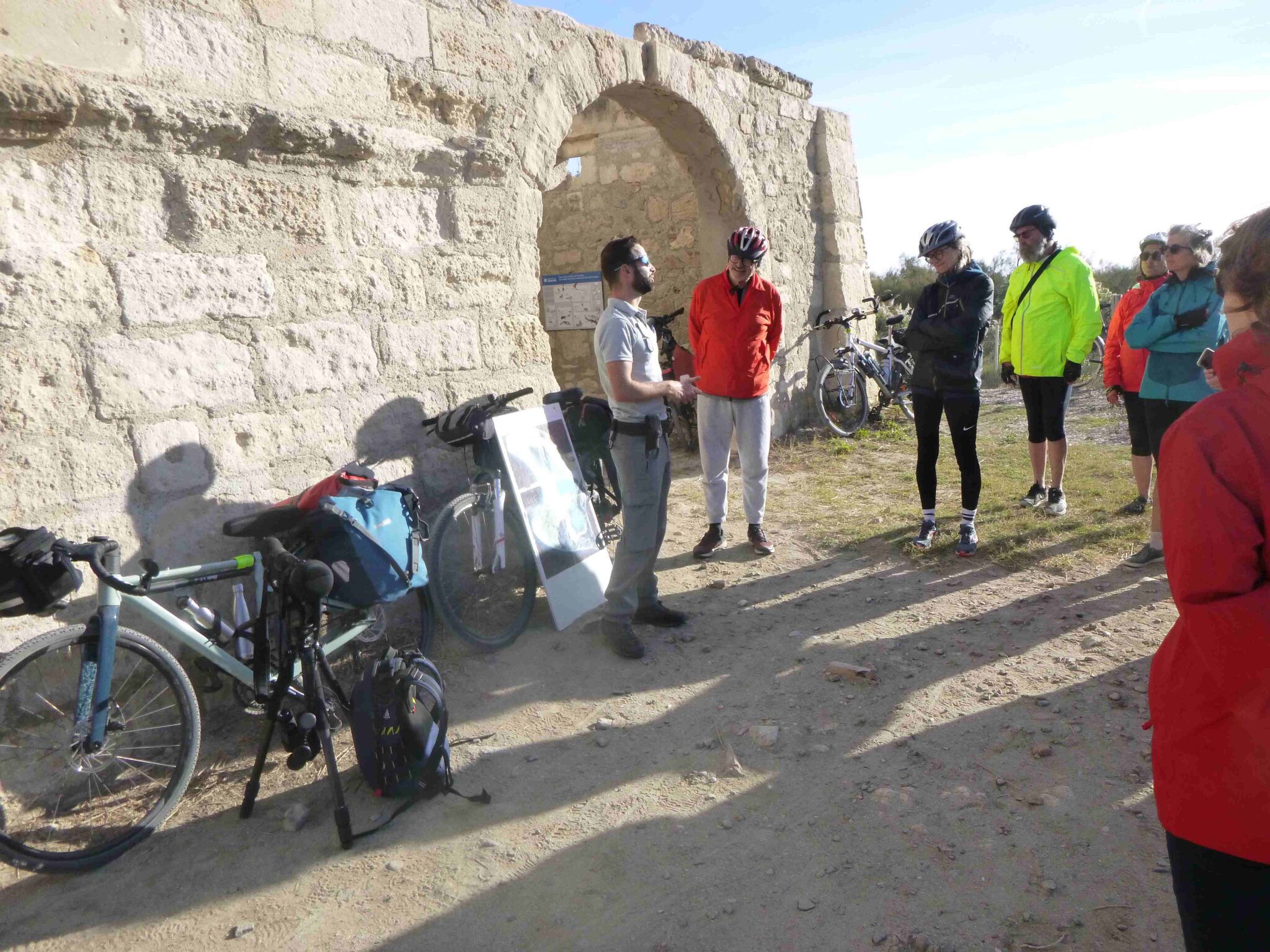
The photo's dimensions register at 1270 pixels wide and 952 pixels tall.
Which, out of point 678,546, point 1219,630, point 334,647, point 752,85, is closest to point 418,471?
point 334,647

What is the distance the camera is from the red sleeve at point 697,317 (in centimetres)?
496

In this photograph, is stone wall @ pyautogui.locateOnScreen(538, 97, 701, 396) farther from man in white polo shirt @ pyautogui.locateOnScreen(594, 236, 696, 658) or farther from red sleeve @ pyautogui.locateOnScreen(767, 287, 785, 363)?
man in white polo shirt @ pyautogui.locateOnScreen(594, 236, 696, 658)

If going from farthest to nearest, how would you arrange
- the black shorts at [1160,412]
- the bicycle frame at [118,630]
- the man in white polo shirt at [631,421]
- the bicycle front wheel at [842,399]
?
1. the bicycle front wheel at [842,399]
2. the black shorts at [1160,412]
3. the man in white polo shirt at [631,421]
4. the bicycle frame at [118,630]

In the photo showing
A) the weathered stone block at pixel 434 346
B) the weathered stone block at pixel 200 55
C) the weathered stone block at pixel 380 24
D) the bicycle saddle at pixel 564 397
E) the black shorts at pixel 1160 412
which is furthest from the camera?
the bicycle saddle at pixel 564 397

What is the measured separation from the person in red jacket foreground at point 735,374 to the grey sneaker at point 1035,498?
181 centimetres

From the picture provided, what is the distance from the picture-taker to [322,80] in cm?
348

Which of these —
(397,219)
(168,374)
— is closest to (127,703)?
(168,374)

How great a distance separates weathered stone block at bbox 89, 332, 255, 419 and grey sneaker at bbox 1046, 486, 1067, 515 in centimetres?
451

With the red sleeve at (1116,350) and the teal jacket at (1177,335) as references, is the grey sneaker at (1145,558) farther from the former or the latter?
the red sleeve at (1116,350)

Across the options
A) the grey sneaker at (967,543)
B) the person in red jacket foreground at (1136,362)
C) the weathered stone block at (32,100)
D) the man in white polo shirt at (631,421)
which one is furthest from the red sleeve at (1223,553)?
the person in red jacket foreground at (1136,362)

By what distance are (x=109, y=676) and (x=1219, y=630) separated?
2660 millimetres

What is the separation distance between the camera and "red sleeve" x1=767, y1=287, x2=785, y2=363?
4859mm

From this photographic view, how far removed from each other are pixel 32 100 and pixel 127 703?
1.87m

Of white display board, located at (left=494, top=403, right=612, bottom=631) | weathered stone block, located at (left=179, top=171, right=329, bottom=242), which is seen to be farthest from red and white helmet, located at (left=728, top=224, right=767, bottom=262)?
weathered stone block, located at (left=179, top=171, right=329, bottom=242)
